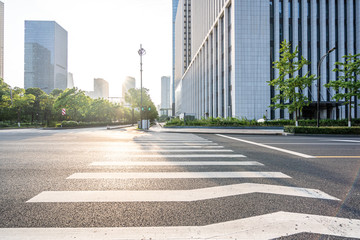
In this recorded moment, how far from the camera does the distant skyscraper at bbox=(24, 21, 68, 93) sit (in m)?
124

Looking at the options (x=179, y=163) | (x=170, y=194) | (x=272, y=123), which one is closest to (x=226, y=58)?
(x=272, y=123)

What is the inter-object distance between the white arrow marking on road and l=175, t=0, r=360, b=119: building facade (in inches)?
958

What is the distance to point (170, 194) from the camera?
126 inches

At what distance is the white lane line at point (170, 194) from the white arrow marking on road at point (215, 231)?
0.78m

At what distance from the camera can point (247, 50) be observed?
25828 millimetres

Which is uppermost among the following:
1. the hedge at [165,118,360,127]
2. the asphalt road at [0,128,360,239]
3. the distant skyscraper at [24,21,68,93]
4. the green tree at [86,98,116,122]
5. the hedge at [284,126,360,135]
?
the distant skyscraper at [24,21,68,93]

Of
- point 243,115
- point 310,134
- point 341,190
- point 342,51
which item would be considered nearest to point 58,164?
point 341,190

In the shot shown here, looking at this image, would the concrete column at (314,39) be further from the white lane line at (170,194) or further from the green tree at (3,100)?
the green tree at (3,100)

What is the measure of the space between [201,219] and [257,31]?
30.0 m

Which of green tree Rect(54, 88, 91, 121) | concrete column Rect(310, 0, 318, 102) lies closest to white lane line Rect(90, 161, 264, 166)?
concrete column Rect(310, 0, 318, 102)

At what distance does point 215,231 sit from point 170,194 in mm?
1237

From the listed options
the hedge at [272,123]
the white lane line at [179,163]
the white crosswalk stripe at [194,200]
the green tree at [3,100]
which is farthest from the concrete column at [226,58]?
the green tree at [3,100]

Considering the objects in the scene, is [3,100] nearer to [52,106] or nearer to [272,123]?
[52,106]

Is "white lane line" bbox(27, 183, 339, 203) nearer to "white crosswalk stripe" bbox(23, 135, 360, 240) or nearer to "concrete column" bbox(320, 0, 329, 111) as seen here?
"white crosswalk stripe" bbox(23, 135, 360, 240)
